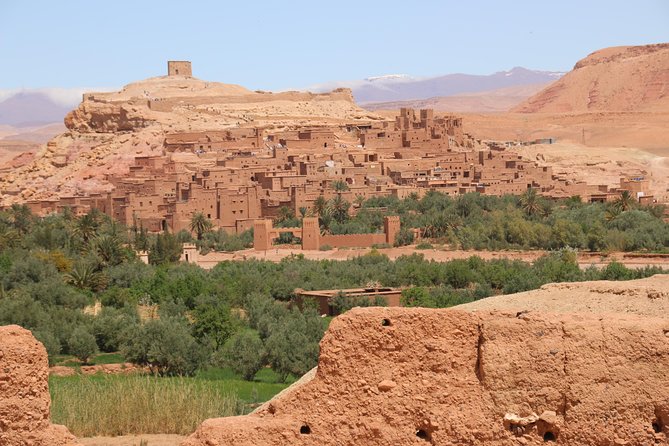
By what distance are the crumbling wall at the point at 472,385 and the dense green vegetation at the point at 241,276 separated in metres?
14.2

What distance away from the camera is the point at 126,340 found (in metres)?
22.7

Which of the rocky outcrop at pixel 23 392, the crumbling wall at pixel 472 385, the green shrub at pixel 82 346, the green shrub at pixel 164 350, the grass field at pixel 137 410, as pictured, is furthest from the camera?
the green shrub at pixel 82 346

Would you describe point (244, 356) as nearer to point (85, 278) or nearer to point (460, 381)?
point (85, 278)

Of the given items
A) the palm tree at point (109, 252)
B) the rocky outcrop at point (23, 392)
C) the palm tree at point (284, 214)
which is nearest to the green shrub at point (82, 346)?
the palm tree at point (109, 252)

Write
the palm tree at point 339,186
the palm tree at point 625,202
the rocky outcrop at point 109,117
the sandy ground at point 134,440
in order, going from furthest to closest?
the rocky outcrop at point 109,117
the palm tree at point 339,186
the palm tree at point 625,202
the sandy ground at point 134,440

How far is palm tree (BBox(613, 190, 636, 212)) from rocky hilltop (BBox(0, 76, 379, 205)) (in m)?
19.6

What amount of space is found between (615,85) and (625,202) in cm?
7121

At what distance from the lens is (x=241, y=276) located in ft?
106

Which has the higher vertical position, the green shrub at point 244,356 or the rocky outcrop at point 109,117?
the rocky outcrop at point 109,117

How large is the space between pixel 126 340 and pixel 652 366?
16988 mm

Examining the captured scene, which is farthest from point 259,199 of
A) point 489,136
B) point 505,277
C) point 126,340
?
point 489,136

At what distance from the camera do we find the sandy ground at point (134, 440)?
524 inches

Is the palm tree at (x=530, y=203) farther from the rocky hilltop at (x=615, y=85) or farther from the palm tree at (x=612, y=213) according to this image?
the rocky hilltop at (x=615, y=85)

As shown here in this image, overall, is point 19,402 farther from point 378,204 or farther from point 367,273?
point 378,204
